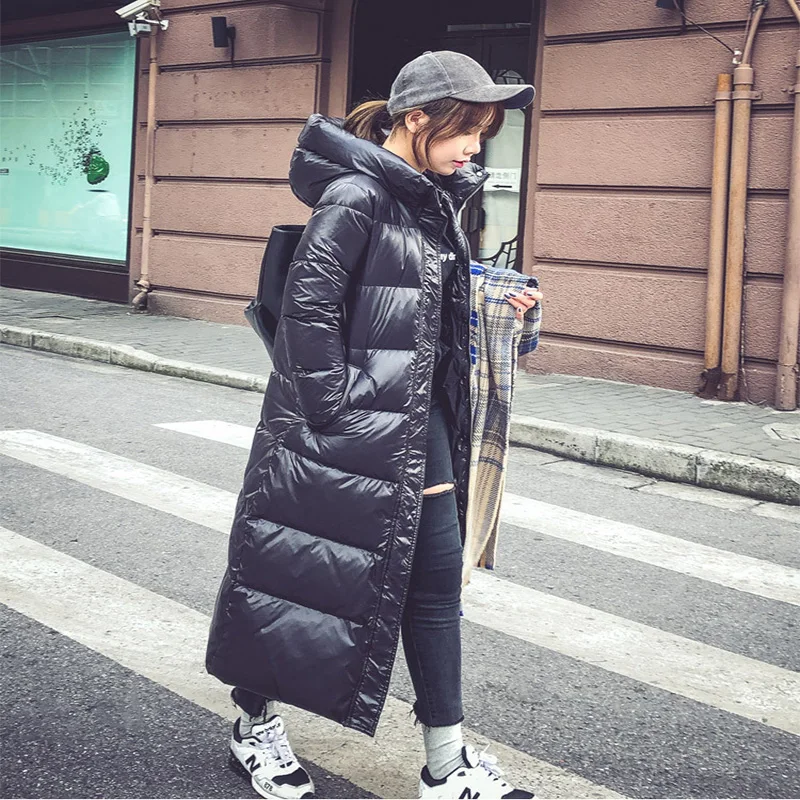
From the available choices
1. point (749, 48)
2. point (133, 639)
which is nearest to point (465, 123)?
point (133, 639)

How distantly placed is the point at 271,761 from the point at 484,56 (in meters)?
9.82

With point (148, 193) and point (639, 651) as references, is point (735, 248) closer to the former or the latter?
point (639, 651)

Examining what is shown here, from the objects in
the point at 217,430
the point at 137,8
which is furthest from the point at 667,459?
the point at 137,8

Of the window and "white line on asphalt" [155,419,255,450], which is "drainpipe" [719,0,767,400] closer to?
"white line on asphalt" [155,419,255,450]

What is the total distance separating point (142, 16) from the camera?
13.3 meters

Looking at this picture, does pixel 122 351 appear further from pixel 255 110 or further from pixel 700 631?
pixel 700 631

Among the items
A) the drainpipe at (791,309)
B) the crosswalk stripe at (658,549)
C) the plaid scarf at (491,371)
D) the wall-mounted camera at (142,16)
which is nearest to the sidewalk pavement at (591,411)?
the drainpipe at (791,309)

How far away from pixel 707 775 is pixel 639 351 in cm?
677

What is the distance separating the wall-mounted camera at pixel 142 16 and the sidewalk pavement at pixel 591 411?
332 cm

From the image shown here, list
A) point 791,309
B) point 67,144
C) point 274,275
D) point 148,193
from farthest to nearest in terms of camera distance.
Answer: point 67,144, point 148,193, point 791,309, point 274,275

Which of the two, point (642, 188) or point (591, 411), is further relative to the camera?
point (642, 188)

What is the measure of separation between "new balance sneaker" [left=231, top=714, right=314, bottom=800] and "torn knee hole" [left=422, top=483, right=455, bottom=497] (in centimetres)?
71

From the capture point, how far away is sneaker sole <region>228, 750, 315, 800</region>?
283 centimetres

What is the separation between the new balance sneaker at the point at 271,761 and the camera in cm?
285
